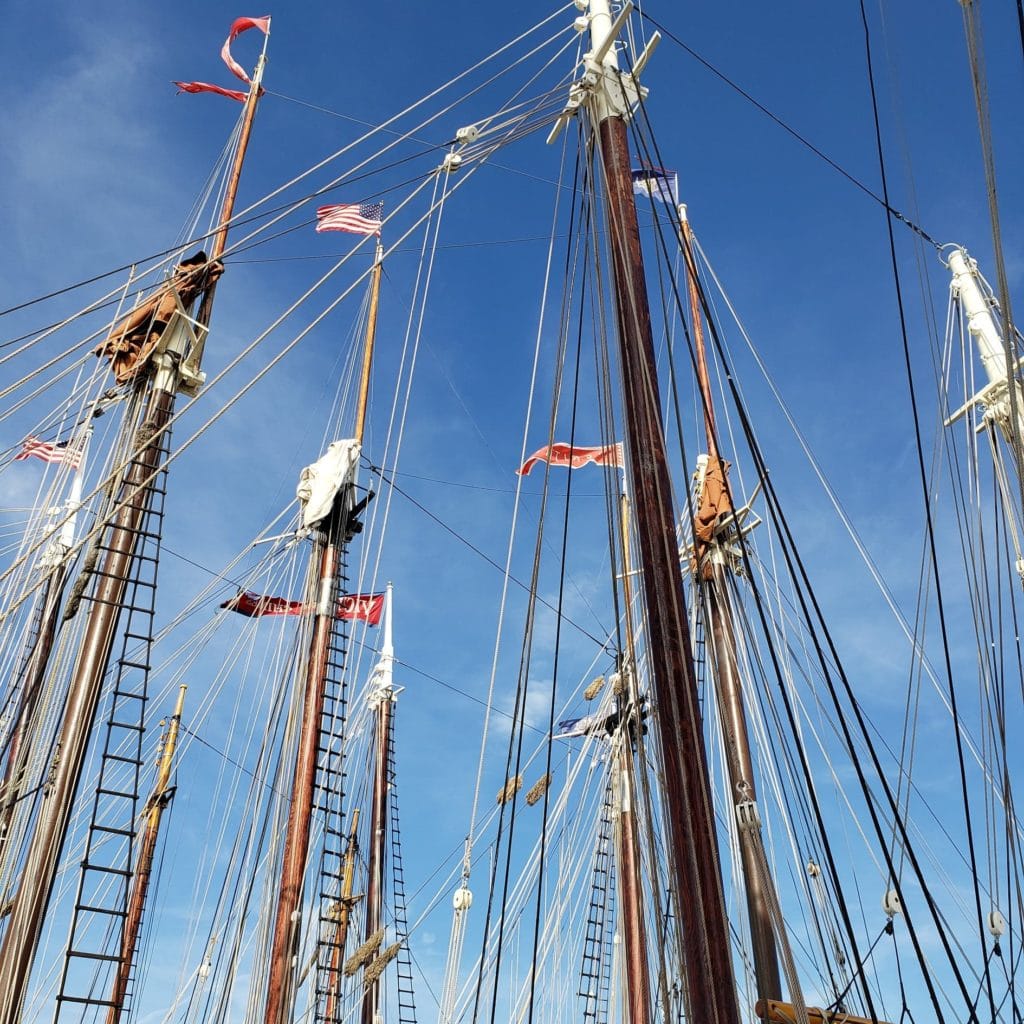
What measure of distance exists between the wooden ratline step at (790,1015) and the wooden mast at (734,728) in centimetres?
400

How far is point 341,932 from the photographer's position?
67.6 feet

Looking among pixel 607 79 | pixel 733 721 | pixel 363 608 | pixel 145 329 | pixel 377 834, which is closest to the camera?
pixel 607 79

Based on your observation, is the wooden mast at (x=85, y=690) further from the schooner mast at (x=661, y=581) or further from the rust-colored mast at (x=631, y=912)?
the rust-colored mast at (x=631, y=912)

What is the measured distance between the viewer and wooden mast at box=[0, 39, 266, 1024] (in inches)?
416

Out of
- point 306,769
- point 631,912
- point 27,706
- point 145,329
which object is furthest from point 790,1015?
point 27,706

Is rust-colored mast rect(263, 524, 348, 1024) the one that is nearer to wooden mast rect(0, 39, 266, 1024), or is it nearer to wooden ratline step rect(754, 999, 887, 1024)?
wooden mast rect(0, 39, 266, 1024)

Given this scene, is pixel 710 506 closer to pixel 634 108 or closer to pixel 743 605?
pixel 743 605

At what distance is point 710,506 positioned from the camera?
66.8 feet

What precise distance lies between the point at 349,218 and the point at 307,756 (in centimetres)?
907

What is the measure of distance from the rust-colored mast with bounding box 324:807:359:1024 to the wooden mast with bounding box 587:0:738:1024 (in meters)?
13.5

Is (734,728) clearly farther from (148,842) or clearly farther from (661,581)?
(148,842)

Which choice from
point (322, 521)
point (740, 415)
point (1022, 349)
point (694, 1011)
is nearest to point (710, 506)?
point (1022, 349)

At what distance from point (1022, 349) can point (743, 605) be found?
273 inches

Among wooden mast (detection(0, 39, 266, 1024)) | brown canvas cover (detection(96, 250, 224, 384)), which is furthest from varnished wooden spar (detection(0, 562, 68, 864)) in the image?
brown canvas cover (detection(96, 250, 224, 384))
